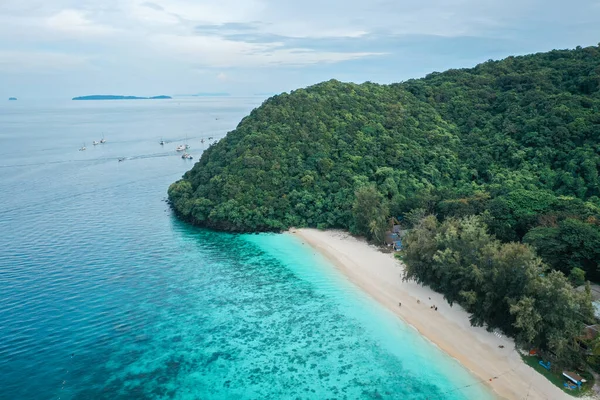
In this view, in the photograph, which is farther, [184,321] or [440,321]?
[184,321]

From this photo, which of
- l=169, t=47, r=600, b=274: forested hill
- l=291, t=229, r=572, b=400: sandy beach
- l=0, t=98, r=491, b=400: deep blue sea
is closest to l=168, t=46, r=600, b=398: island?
l=169, t=47, r=600, b=274: forested hill

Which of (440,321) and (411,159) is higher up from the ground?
(411,159)

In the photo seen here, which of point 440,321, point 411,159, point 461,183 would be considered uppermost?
point 411,159

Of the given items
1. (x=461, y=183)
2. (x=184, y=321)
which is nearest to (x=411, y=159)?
(x=461, y=183)

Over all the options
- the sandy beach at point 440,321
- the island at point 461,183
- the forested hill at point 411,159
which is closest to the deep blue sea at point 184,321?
the sandy beach at point 440,321

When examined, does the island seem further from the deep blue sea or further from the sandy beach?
the deep blue sea

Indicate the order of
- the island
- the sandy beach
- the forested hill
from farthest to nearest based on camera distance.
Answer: the forested hill, the island, the sandy beach

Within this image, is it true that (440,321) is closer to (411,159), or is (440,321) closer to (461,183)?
(461,183)
